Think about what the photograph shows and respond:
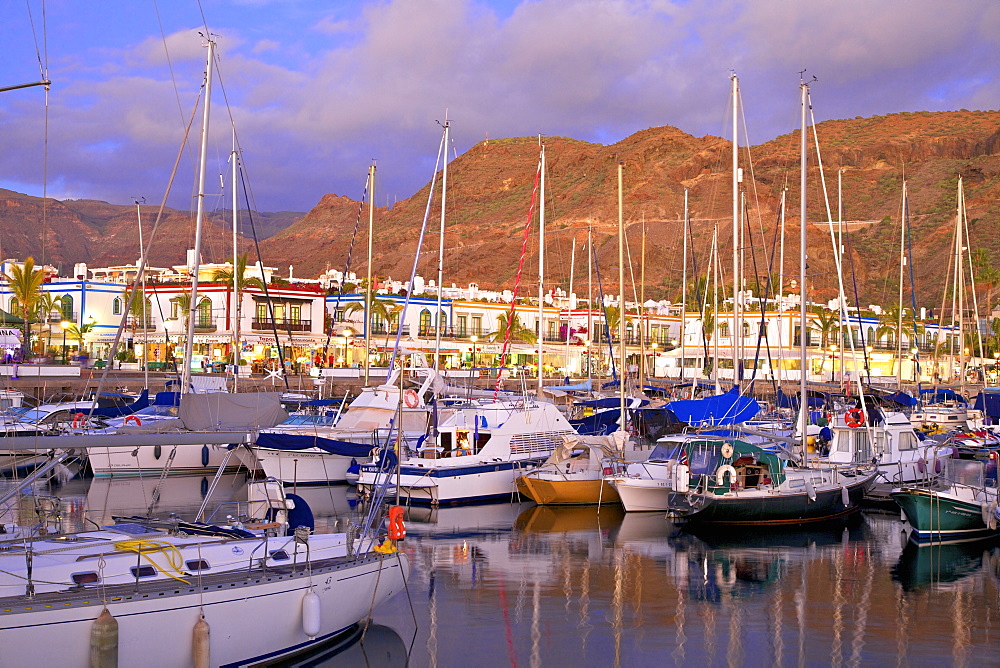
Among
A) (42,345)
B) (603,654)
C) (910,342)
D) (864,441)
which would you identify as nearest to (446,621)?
(603,654)

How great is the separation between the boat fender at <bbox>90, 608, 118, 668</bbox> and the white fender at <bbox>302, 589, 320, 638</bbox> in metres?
2.79

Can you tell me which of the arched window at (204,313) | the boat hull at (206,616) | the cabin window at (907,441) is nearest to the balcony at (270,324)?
the arched window at (204,313)

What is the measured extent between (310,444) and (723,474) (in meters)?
13.5

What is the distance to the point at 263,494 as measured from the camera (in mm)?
17281

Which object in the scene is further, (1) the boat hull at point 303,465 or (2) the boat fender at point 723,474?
(1) the boat hull at point 303,465

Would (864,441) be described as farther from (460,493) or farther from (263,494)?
(263,494)

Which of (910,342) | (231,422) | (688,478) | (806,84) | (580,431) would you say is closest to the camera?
(231,422)

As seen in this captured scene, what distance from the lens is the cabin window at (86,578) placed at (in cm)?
1266

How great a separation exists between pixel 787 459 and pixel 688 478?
13.1 feet

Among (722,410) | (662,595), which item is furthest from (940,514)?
(722,410)

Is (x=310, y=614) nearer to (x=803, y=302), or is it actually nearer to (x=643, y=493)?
(x=643, y=493)

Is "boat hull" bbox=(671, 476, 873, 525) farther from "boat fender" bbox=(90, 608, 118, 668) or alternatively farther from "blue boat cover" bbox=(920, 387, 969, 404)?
"blue boat cover" bbox=(920, 387, 969, 404)

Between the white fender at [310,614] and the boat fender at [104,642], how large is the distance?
9.16 feet

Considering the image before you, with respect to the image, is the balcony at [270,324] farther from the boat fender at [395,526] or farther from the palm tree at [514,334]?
the boat fender at [395,526]
